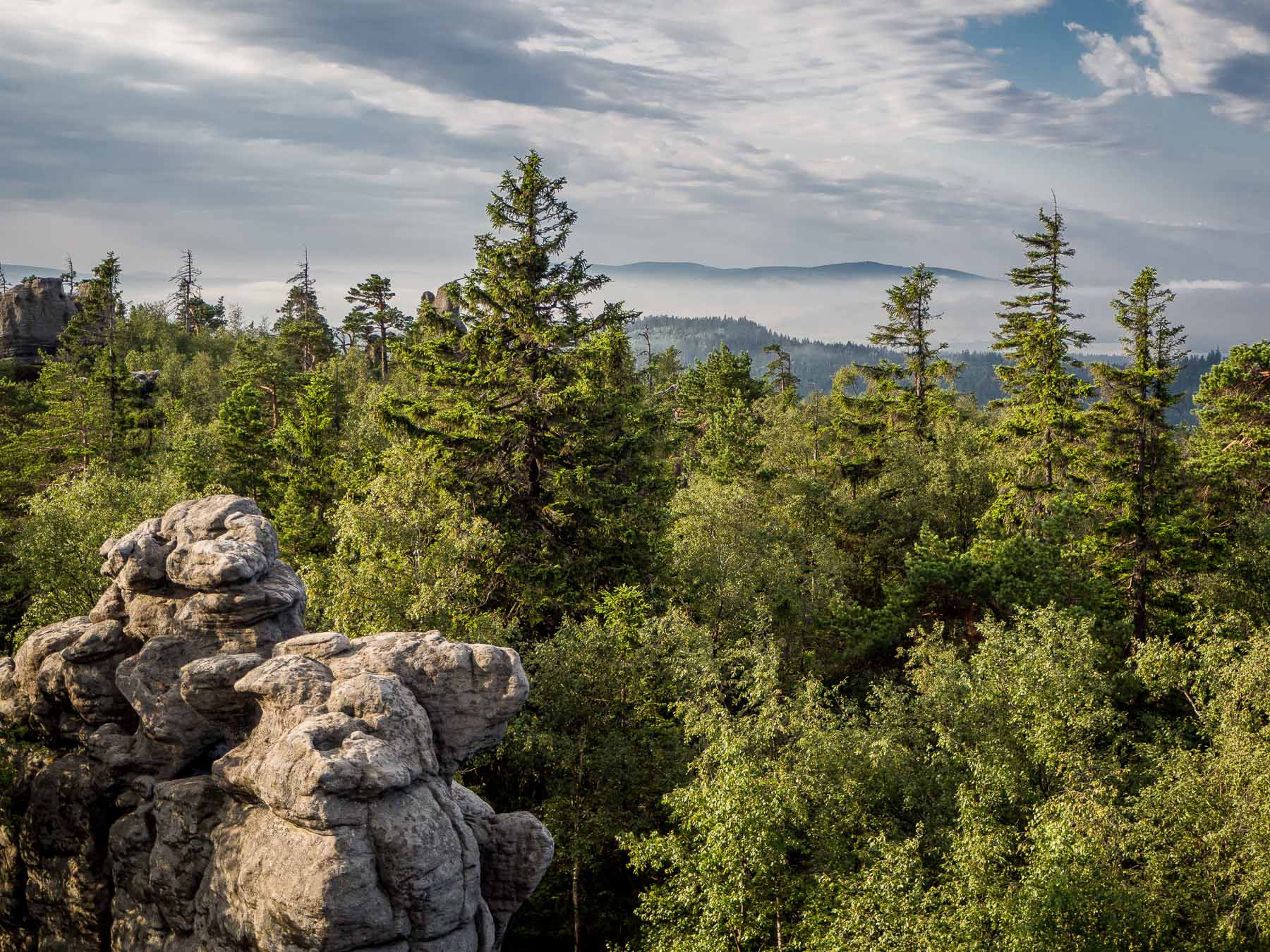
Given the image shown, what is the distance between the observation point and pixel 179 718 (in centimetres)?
2019

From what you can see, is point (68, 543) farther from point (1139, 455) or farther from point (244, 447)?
point (1139, 455)

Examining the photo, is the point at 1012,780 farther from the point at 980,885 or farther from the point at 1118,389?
the point at 1118,389

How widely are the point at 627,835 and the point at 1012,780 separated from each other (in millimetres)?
10201

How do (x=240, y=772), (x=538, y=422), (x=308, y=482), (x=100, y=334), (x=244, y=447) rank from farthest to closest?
(x=100, y=334) → (x=244, y=447) → (x=308, y=482) → (x=538, y=422) → (x=240, y=772)

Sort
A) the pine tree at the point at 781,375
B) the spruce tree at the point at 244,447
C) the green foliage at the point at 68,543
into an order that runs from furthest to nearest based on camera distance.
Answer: the pine tree at the point at 781,375 → the spruce tree at the point at 244,447 → the green foliage at the point at 68,543

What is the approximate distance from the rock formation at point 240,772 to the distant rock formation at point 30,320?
88.3 m

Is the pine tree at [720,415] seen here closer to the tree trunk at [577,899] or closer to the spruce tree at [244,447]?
the spruce tree at [244,447]

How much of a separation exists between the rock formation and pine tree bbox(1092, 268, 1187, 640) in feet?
108

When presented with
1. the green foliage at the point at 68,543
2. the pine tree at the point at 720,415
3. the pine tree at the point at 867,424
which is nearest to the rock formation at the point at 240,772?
the green foliage at the point at 68,543

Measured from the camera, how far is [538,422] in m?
37.1

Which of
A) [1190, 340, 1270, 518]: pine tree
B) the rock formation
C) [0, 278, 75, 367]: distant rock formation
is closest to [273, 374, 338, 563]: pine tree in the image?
the rock formation

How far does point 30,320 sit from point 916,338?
310ft

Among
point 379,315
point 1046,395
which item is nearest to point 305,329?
point 379,315

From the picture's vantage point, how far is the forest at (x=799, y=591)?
20.1 metres
